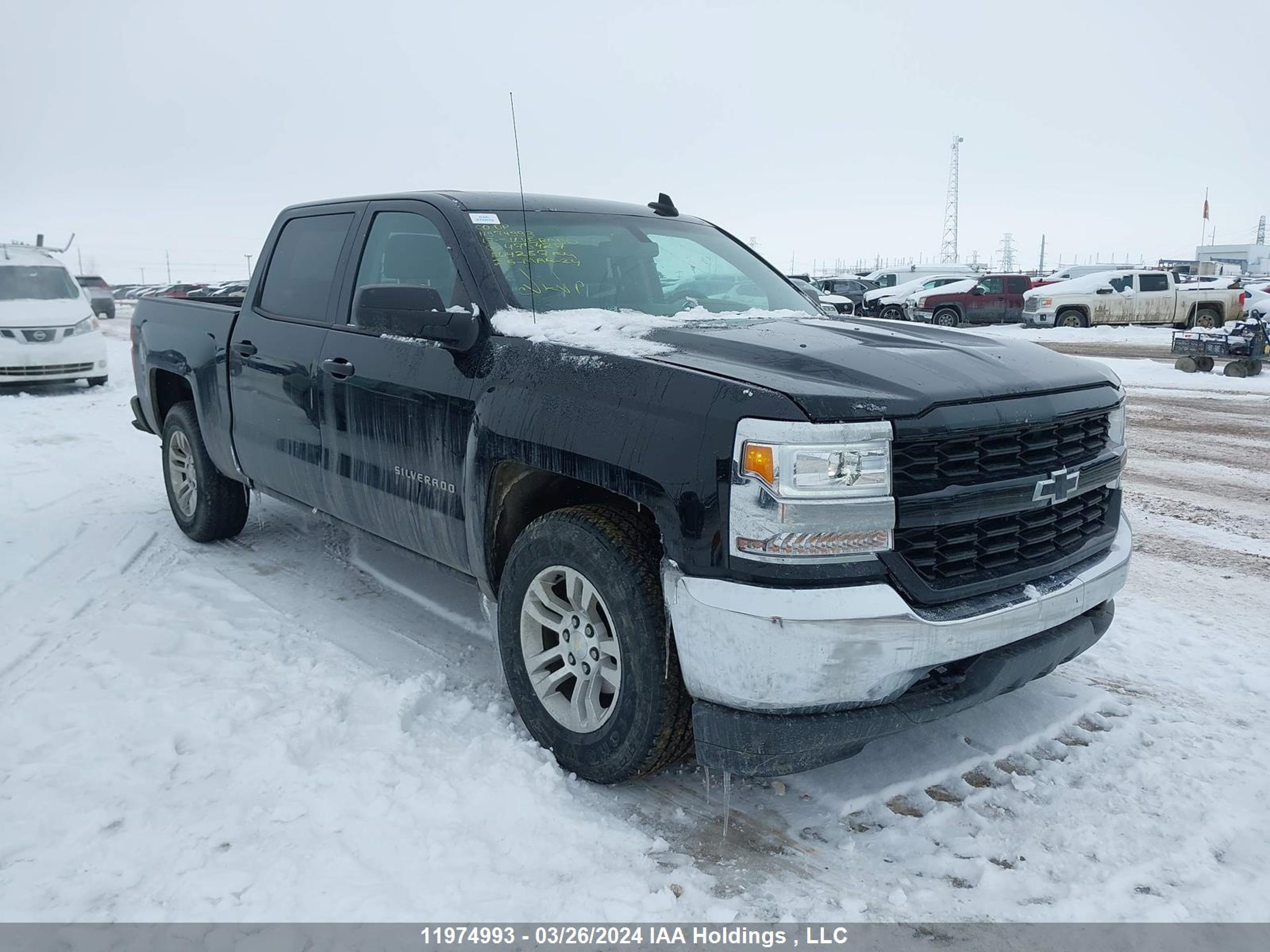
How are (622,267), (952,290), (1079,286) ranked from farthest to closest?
(952,290) → (1079,286) → (622,267)

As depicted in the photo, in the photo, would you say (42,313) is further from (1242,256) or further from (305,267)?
(1242,256)

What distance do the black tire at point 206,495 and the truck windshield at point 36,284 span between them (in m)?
9.83

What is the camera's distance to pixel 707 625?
263cm

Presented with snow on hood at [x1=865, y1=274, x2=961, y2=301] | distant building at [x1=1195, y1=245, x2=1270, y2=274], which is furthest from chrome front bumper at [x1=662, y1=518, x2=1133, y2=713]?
distant building at [x1=1195, y1=245, x2=1270, y2=274]

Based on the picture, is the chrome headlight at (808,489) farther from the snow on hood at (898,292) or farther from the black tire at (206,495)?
the snow on hood at (898,292)

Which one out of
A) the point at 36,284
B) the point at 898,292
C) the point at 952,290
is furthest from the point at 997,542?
the point at 898,292

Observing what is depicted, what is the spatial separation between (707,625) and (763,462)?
468 mm

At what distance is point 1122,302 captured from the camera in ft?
84.6

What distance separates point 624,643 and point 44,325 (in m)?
12.9

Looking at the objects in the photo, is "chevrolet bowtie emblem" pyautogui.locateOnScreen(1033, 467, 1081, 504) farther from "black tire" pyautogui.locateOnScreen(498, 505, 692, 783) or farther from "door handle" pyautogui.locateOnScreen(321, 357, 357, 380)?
"door handle" pyautogui.locateOnScreen(321, 357, 357, 380)

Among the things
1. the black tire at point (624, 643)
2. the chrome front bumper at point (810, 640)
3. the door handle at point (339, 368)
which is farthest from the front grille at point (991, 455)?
the door handle at point (339, 368)

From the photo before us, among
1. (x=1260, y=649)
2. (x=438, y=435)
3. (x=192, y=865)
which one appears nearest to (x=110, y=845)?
(x=192, y=865)
